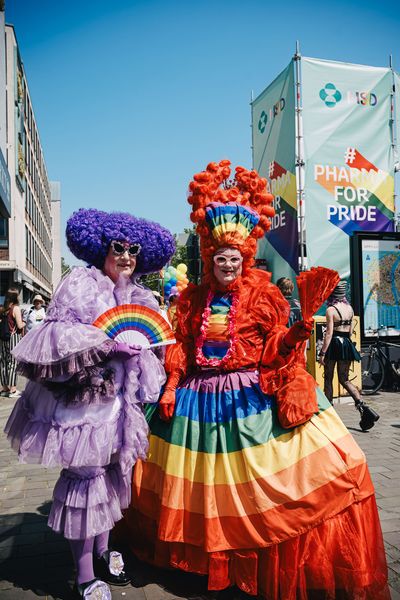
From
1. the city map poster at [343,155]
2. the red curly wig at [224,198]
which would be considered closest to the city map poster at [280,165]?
the city map poster at [343,155]

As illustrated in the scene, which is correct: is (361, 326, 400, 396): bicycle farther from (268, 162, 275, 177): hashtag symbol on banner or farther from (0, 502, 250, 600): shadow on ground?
(0, 502, 250, 600): shadow on ground

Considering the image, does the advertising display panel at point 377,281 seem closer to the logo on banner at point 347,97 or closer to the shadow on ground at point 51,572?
the logo on banner at point 347,97

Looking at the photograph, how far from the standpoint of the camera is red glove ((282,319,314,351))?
7.80ft

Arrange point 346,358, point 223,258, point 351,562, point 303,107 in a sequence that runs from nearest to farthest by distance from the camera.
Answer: point 351,562, point 223,258, point 346,358, point 303,107

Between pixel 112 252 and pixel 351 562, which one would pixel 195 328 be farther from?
pixel 351 562

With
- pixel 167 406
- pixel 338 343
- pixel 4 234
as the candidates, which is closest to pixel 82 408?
pixel 167 406

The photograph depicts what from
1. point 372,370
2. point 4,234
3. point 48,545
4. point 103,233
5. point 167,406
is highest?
point 4,234

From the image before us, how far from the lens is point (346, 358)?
6.12 metres

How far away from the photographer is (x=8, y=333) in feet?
27.1

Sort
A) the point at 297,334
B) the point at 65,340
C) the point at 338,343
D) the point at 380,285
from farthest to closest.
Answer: the point at 380,285, the point at 338,343, the point at 297,334, the point at 65,340

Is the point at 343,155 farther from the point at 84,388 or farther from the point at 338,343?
the point at 84,388

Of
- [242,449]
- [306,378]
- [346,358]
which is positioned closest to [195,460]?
[242,449]

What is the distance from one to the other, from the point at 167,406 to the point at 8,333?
643 cm

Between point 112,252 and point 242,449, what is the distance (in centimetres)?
124
